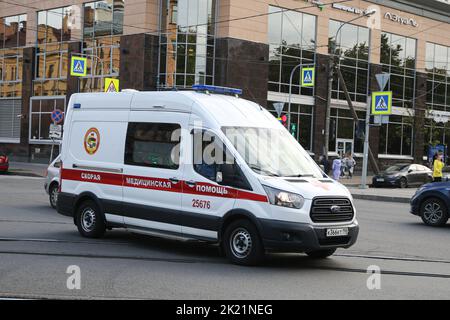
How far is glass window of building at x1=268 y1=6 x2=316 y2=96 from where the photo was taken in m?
39.8

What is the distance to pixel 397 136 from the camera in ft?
158

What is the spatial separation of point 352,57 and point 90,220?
1429 inches

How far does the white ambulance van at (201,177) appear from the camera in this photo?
835 centimetres

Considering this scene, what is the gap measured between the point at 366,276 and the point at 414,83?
4322 centimetres

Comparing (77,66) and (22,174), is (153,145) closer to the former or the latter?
(77,66)

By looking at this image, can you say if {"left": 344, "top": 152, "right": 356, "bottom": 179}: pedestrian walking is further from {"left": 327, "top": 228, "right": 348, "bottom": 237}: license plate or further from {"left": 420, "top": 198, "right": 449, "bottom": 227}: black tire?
{"left": 327, "top": 228, "right": 348, "bottom": 237}: license plate

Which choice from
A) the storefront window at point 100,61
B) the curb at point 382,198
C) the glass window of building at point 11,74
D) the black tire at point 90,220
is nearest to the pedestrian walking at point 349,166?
the curb at point 382,198

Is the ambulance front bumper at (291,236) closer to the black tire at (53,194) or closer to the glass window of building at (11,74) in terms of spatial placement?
the black tire at (53,194)

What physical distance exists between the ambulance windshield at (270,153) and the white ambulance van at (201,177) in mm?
17

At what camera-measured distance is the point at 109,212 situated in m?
10.3

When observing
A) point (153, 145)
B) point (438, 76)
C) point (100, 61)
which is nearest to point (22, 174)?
point (100, 61)
